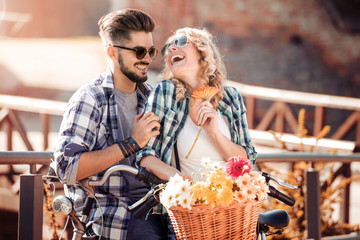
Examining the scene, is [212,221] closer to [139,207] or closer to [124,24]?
[139,207]

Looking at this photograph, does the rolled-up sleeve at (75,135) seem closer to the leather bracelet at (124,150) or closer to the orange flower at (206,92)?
the leather bracelet at (124,150)

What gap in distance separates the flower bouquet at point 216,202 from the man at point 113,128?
0.48m

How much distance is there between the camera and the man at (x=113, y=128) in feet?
8.59

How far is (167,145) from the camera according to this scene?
8.91 ft

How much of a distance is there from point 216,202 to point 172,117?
70 cm

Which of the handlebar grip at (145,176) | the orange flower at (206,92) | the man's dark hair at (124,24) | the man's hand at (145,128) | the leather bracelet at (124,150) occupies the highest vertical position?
the man's dark hair at (124,24)

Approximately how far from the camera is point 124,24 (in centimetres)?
291

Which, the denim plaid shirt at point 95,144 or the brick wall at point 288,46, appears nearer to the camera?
the denim plaid shirt at point 95,144

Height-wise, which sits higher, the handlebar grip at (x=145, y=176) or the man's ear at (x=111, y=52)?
the man's ear at (x=111, y=52)

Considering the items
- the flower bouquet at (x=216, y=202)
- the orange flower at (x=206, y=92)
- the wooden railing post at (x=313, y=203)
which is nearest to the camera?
the flower bouquet at (x=216, y=202)

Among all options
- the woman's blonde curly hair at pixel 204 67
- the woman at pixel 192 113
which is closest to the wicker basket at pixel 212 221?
the woman at pixel 192 113

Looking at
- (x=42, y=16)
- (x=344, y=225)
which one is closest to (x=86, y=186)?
(x=344, y=225)

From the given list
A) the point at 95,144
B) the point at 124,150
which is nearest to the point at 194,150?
the point at 124,150

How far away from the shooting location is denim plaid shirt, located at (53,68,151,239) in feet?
8.54
